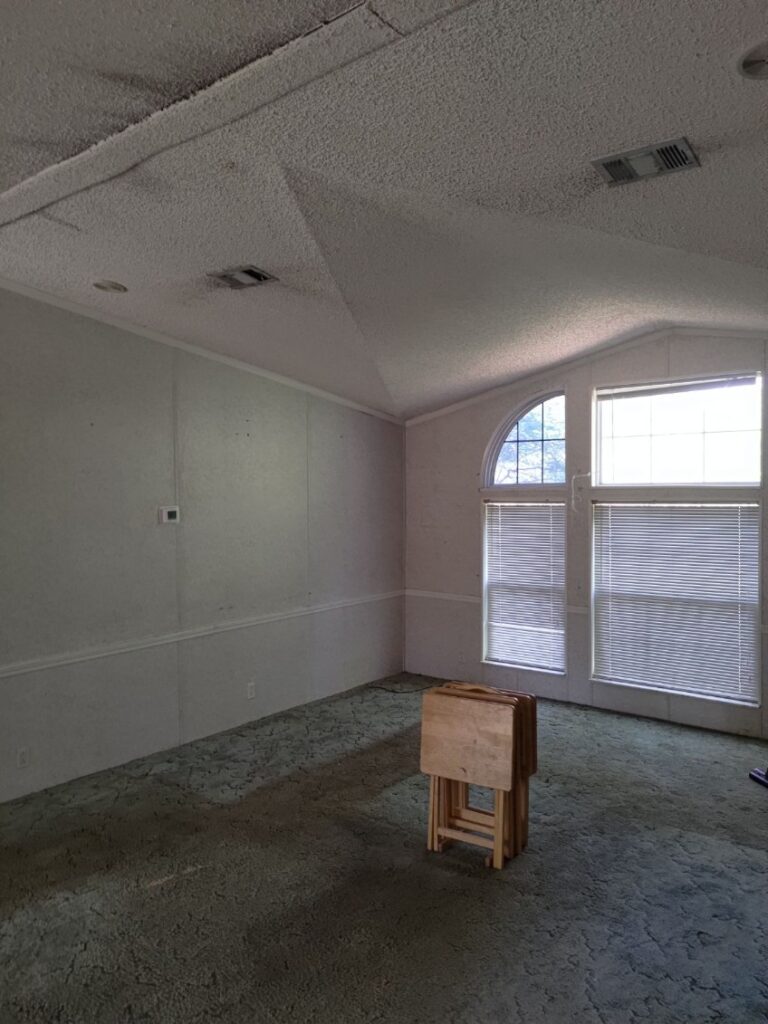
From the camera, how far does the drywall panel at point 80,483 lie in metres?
3.90

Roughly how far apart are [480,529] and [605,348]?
1.91 m

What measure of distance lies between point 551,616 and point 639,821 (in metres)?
2.38

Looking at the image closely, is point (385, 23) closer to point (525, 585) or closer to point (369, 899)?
point (369, 899)

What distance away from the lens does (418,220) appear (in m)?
2.94

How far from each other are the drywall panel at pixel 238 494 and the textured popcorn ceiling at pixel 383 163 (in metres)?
0.69

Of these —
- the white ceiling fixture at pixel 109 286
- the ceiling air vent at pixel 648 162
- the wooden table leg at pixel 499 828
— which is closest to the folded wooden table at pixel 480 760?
the wooden table leg at pixel 499 828

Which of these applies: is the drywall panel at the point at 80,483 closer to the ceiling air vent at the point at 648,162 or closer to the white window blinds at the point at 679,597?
the ceiling air vent at the point at 648,162

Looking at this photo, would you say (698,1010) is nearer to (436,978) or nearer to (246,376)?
(436,978)

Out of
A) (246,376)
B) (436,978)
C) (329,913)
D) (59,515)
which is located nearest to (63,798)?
(59,515)

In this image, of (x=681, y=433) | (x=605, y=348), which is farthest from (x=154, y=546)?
(x=681, y=433)

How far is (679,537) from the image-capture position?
5.27 m

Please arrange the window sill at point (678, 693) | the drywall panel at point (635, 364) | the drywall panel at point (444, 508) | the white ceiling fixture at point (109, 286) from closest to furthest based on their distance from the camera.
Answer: the white ceiling fixture at point (109, 286) → the window sill at point (678, 693) → the drywall panel at point (635, 364) → the drywall panel at point (444, 508)

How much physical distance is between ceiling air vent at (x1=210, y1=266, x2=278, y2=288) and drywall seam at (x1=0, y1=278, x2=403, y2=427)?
3.52 feet

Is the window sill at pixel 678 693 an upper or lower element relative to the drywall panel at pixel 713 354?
lower
